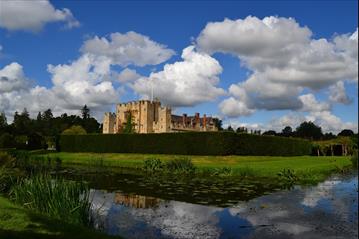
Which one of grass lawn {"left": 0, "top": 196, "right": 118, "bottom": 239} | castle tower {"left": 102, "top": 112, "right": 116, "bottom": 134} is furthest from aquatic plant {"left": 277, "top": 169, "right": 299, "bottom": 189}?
castle tower {"left": 102, "top": 112, "right": 116, "bottom": 134}

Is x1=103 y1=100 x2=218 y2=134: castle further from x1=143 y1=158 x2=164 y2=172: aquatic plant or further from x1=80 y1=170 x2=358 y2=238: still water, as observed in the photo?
x1=80 y1=170 x2=358 y2=238: still water

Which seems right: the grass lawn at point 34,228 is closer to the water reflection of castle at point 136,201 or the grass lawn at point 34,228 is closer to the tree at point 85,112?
the water reflection of castle at point 136,201

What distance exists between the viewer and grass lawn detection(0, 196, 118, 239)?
7325 mm

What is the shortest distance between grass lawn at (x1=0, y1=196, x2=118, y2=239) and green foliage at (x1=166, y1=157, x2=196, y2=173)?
17579 millimetres

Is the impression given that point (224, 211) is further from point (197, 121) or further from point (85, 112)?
point (85, 112)

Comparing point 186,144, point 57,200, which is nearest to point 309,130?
point 186,144

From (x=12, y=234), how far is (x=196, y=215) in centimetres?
614

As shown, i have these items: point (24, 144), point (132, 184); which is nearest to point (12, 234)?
point (132, 184)

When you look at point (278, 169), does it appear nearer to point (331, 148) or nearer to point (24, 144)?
point (331, 148)

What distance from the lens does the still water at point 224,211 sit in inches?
398

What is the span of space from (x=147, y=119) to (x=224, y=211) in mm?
68830

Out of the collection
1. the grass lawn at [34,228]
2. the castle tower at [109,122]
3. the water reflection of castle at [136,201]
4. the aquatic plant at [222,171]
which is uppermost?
the castle tower at [109,122]

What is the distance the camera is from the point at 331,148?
189ft

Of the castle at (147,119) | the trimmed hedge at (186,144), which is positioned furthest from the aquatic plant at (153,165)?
the castle at (147,119)
